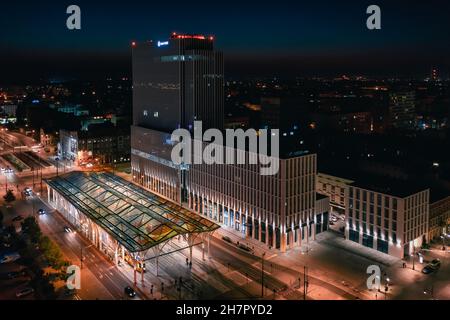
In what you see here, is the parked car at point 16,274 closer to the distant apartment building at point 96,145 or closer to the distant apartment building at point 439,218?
the distant apartment building at point 439,218

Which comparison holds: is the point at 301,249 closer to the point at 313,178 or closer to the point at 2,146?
the point at 313,178

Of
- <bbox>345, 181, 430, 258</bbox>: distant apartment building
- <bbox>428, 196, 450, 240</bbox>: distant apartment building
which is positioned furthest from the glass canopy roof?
<bbox>428, 196, 450, 240</bbox>: distant apartment building

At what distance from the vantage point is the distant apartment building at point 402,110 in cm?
18612

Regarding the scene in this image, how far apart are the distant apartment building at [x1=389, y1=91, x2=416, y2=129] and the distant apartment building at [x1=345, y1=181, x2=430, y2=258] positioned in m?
128

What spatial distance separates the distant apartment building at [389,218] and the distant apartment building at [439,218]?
1820 millimetres

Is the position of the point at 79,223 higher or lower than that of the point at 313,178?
lower

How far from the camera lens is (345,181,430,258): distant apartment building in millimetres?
60000

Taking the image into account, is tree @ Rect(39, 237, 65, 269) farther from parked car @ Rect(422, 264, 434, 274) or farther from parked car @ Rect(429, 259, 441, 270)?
parked car @ Rect(429, 259, 441, 270)

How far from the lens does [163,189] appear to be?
92438 mm

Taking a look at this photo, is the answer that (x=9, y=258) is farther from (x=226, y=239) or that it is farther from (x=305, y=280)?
(x=305, y=280)

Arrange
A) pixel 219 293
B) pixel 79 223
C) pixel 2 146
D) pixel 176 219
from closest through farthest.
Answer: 1. pixel 219 293
2. pixel 176 219
3. pixel 79 223
4. pixel 2 146

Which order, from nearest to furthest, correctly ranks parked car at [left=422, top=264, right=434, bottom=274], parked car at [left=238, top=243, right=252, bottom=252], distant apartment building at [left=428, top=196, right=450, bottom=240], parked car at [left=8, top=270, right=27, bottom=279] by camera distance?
parked car at [left=8, top=270, right=27, bottom=279] < parked car at [left=422, top=264, right=434, bottom=274] < parked car at [left=238, top=243, right=252, bottom=252] < distant apartment building at [left=428, top=196, right=450, bottom=240]
